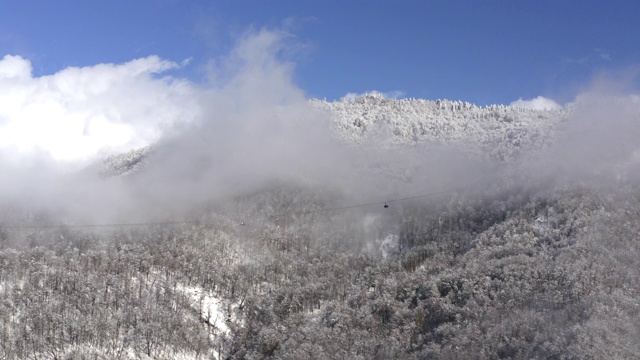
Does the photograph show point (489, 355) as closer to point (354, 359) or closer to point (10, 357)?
point (354, 359)

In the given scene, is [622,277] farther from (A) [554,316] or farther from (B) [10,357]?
(B) [10,357]

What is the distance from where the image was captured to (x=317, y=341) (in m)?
196

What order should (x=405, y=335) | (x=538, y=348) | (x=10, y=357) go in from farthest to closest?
1. (x=405, y=335)
2. (x=10, y=357)
3. (x=538, y=348)

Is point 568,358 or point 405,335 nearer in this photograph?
point 568,358

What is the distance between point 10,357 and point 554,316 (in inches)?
5630

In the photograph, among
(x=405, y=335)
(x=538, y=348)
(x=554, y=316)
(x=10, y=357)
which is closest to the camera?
(x=538, y=348)

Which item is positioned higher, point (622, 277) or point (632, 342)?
point (622, 277)

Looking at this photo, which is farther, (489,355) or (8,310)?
(8,310)

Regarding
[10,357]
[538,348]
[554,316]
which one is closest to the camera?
[538,348]

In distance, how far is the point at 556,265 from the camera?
640ft

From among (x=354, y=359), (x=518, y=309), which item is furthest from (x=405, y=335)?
(x=518, y=309)

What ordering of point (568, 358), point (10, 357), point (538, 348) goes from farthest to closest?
point (10, 357) < point (538, 348) < point (568, 358)

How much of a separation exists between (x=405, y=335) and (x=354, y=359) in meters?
18.0

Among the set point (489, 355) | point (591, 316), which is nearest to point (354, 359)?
point (489, 355)
